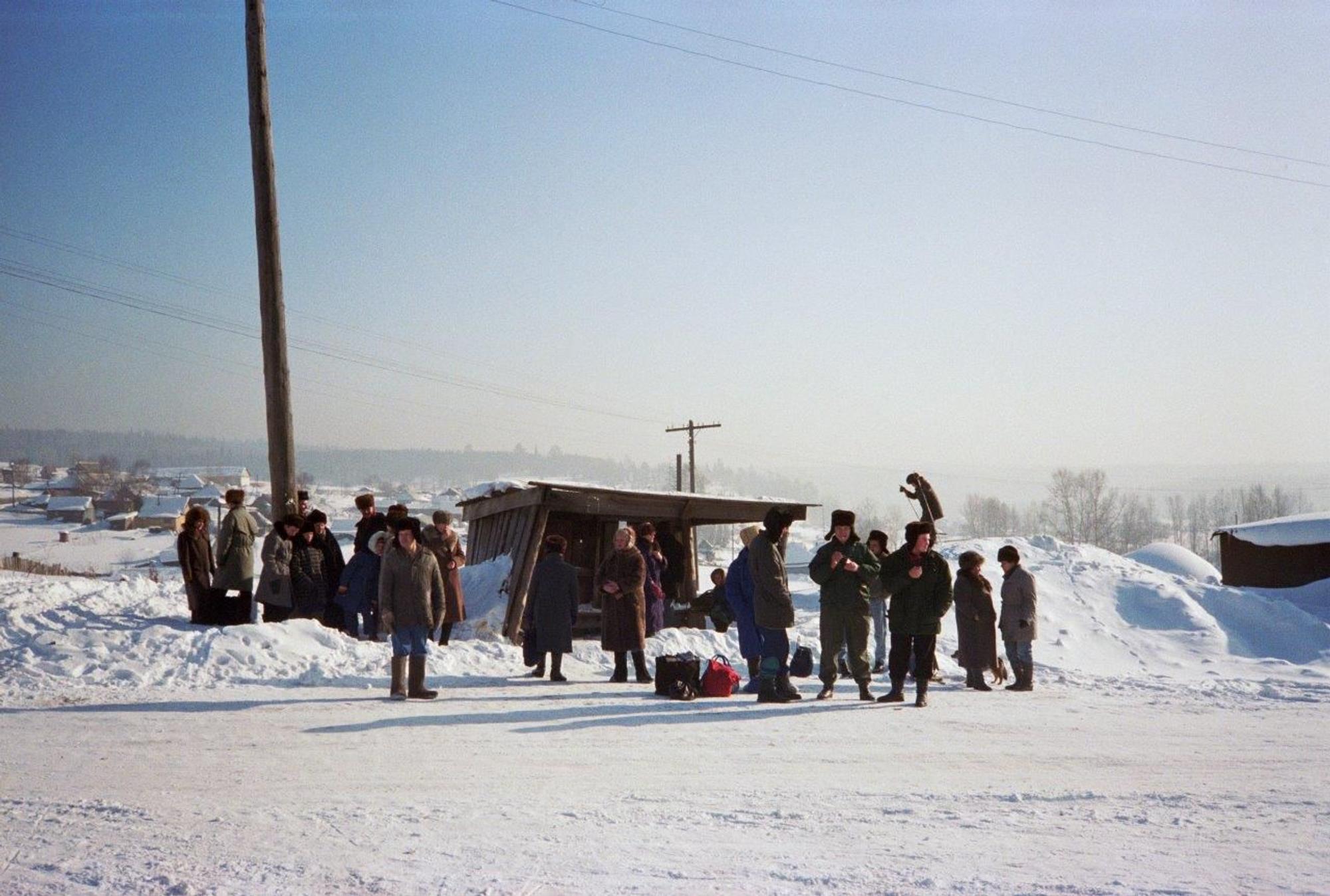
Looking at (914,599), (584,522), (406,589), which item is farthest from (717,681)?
(584,522)

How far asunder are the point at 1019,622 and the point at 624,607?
4736 millimetres

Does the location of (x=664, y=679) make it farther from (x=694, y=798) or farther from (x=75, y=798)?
(x=75, y=798)

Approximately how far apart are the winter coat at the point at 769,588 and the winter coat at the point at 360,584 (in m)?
5.46

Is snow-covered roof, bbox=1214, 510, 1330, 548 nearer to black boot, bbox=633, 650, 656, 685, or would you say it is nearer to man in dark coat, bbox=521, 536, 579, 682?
black boot, bbox=633, 650, 656, 685

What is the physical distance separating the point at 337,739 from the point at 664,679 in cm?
365

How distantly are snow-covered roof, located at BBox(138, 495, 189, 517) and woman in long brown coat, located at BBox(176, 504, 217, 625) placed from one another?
248ft

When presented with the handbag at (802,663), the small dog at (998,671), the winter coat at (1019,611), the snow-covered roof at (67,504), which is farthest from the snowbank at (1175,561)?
the snow-covered roof at (67,504)

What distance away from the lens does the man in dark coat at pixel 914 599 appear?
33.3 ft

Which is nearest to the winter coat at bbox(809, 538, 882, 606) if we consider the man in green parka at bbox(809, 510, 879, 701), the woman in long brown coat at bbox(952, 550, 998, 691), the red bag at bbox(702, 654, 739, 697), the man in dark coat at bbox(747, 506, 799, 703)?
the man in green parka at bbox(809, 510, 879, 701)

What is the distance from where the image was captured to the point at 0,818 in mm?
5629

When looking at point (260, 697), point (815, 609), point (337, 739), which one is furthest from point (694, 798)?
point (815, 609)

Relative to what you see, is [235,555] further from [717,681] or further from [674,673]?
[717,681]

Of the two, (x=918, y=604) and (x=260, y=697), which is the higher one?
(x=918, y=604)

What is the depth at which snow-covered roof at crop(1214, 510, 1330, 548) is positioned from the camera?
32.4 metres
